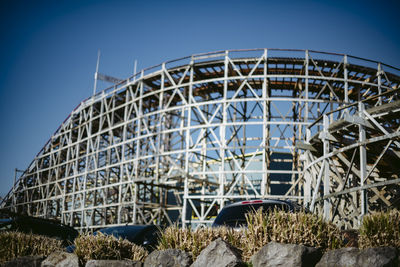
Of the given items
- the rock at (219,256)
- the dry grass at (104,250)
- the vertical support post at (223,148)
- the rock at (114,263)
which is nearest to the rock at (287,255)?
the rock at (219,256)

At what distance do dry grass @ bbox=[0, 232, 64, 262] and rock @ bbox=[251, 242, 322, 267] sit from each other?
208 inches

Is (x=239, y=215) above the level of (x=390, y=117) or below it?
below

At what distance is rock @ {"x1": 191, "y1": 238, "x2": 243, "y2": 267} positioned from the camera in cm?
565

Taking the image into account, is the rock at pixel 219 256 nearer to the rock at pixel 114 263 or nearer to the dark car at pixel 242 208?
the rock at pixel 114 263

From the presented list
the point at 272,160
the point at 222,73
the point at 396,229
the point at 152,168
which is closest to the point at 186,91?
the point at 222,73

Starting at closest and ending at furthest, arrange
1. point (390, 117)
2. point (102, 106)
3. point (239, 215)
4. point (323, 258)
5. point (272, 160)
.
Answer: point (323, 258) < point (239, 215) < point (390, 117) < point (272, 160) < point (102, 106)

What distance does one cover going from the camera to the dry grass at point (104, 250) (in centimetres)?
711

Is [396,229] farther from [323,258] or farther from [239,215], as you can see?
[239,215]

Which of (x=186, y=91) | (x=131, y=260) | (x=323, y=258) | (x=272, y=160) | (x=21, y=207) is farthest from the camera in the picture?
(x=21, y=207)

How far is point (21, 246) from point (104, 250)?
8.23ft

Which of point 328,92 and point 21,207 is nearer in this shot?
point 328,92

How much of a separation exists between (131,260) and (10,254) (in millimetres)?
3159

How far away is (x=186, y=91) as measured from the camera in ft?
90.7

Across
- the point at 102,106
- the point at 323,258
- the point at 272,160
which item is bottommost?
the point at 323,258
